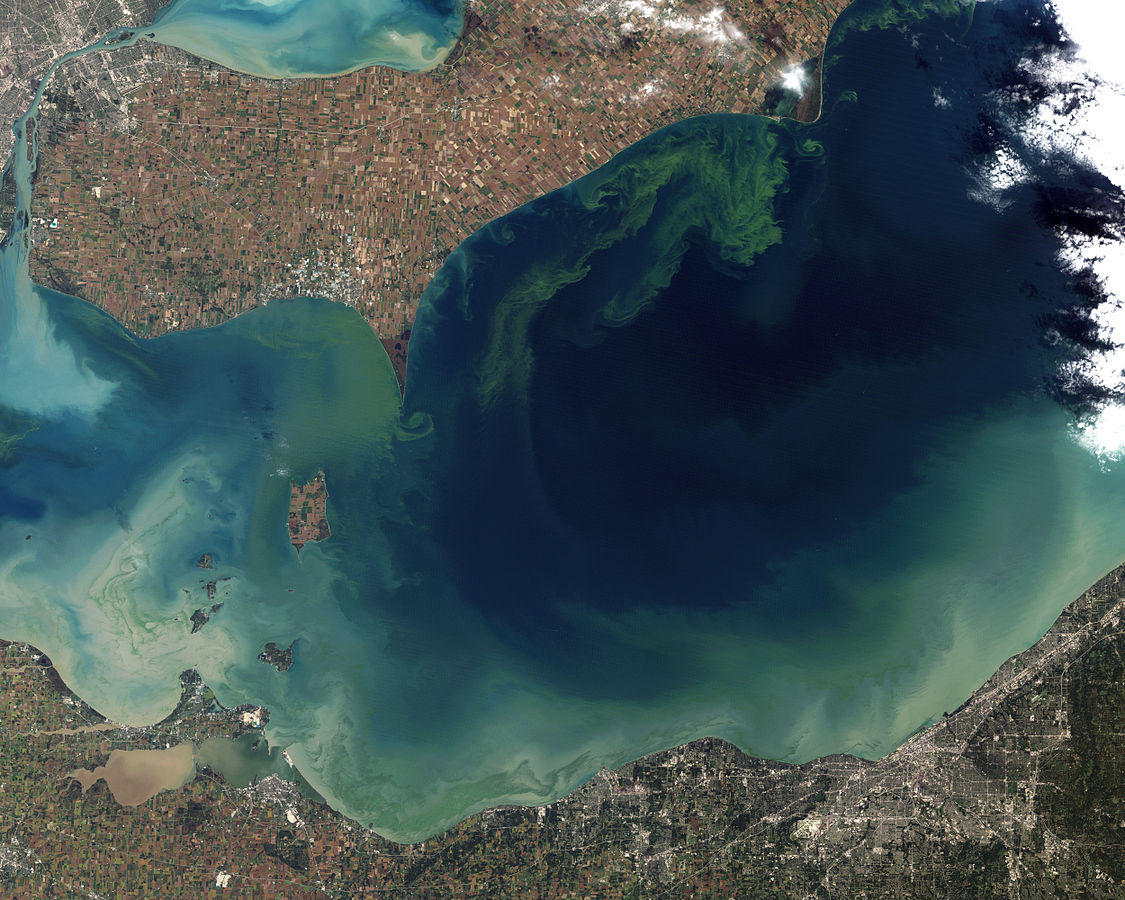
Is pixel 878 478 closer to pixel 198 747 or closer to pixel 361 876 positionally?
pixel 361 876

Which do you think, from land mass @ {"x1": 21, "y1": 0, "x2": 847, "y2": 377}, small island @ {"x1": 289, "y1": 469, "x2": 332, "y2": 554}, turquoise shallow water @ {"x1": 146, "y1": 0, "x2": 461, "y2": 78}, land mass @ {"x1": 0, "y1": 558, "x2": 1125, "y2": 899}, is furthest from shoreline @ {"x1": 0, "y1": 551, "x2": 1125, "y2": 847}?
turquoise shallow water @ {"x1": 146, "y1": 0, "x2": 461, "y2": 78}

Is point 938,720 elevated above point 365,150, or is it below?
below

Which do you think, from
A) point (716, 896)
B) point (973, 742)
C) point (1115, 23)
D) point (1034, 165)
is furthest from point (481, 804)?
point (1115, 23)

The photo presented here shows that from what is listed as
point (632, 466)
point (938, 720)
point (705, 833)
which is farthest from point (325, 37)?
point (938, 720)

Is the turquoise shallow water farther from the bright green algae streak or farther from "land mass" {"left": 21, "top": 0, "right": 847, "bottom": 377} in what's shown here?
the bright green algae streak

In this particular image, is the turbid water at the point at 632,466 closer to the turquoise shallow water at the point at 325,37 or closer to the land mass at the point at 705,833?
the land mass at the point at 705,833

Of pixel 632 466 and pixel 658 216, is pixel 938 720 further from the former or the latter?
pixel 658 216
